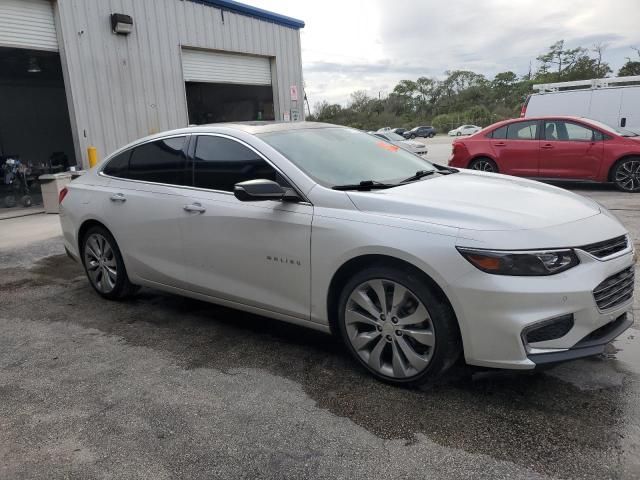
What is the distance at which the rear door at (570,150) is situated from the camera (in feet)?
32.0

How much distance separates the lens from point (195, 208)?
3.83 meters

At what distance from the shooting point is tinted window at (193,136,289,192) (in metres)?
3.57

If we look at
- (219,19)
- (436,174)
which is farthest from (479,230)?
(219,19)

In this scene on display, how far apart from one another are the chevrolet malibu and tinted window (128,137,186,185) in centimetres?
1

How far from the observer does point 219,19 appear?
1305 centimetres

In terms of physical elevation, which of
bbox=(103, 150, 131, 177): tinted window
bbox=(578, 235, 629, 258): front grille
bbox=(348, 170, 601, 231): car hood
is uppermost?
bbox=(103, 150, 131, 177): tinted window

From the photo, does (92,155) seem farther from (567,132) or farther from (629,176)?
(629,176)

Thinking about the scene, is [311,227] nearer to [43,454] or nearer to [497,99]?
[43,454]

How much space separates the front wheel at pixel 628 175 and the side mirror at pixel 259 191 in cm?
861

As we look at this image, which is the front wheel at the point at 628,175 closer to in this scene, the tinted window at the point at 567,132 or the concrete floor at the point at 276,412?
the tinted window at the point at 567,132

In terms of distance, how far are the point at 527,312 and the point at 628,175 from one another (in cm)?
854

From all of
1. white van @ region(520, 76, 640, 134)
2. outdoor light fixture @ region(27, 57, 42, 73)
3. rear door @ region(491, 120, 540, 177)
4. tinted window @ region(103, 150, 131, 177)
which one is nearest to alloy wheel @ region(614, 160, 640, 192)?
rear door @ region(491, 120, 540, 177)

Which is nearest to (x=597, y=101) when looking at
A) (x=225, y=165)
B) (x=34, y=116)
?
(x=225, y=165)

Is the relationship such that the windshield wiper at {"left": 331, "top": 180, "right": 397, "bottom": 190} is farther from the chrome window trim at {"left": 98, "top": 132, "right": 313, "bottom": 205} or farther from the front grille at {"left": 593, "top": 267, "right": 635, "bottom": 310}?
the front grille at {"left": 593, "top": 267, "right": 635, "bottom": 310}
